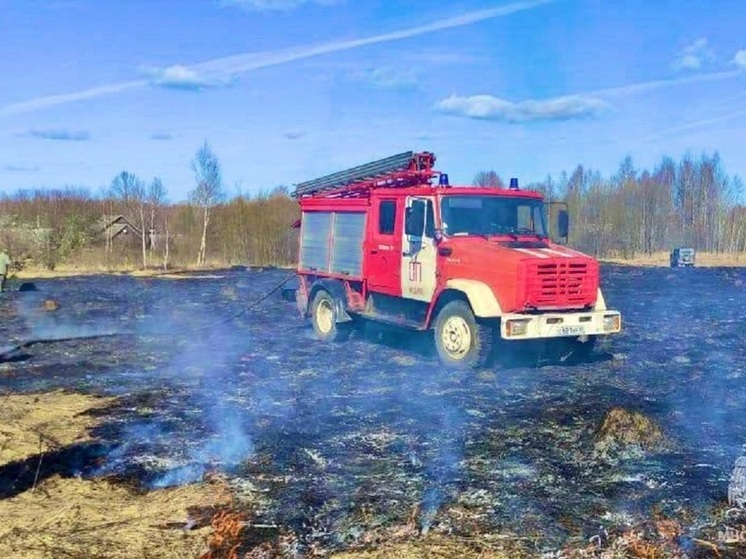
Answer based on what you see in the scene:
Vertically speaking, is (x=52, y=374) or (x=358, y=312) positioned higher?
(x=358, y=312)

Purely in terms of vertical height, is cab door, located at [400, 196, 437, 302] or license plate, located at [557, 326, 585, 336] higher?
cab door, located at [400, 196, 437, 302]

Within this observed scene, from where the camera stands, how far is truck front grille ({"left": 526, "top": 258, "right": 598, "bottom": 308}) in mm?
9914

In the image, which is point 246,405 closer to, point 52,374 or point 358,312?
point 52,374

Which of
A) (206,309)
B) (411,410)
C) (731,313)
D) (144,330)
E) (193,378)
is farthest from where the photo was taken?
(206,309)

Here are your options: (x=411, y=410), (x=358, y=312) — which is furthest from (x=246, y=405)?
(x=358, y=312)

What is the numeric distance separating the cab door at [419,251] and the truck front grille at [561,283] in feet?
5.12

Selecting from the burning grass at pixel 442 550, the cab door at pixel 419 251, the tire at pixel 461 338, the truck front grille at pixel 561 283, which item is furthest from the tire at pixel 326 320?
the burning grass at pixel 442 550

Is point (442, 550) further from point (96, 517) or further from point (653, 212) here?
point (653, 212)

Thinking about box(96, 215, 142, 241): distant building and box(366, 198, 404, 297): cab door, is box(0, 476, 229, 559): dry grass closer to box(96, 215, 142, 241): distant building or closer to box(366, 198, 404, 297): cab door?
box(366, 198, 404, 297): cab door

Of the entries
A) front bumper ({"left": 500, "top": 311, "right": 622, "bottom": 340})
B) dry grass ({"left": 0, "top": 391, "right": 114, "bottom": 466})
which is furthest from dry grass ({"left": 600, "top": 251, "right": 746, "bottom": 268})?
dry grass ({"left": 0, "top": 391, "right": 114, "bottom": 466})

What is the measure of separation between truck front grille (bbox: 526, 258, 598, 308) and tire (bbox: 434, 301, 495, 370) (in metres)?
0.78

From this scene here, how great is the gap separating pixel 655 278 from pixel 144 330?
823 inches

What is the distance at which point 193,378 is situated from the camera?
1000cm

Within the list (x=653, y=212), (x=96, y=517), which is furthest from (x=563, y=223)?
(x=653, y=212)
